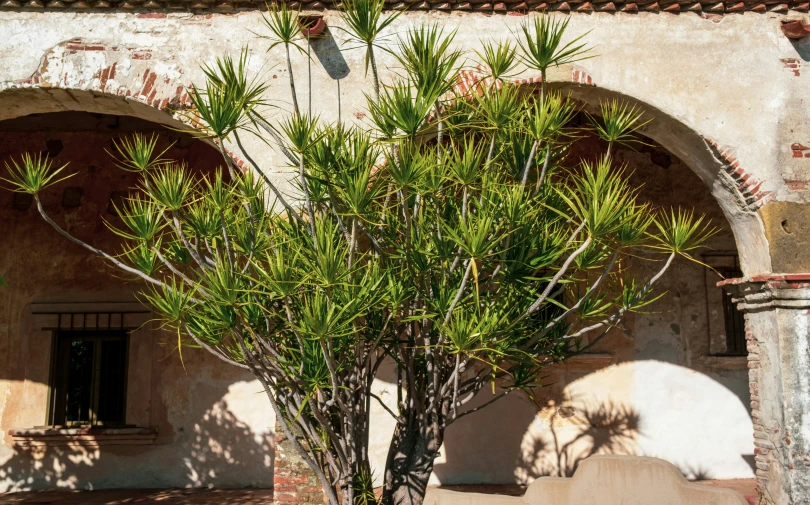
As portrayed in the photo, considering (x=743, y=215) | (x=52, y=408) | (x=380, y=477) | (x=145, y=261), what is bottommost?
(x=380, y=477)

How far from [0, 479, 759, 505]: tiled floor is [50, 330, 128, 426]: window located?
71cm

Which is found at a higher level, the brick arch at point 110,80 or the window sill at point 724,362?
the brick arch at point 110,80

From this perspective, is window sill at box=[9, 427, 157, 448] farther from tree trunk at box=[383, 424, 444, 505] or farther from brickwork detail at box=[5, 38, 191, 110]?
tree trunk at box=[383, 424, 444, 505]

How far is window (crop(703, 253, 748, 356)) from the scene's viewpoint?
8414 millimetres

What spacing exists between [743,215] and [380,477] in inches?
153

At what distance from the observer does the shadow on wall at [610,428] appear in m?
8.19

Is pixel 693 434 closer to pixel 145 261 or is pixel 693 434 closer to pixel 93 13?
pixel 145 261

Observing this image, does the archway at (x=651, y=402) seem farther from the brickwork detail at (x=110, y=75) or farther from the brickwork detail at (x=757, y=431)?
the brickwork detail at (x=110, y=75)

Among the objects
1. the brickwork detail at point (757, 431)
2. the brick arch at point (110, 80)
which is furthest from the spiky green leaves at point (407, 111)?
the brickwork detail at point (757, 431)

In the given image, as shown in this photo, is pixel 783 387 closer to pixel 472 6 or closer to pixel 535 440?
pixel 535 440

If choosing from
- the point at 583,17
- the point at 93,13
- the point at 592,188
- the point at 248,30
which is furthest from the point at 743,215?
the point at 93,13

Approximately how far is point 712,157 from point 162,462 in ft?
19.8

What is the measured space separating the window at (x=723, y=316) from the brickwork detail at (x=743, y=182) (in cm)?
235

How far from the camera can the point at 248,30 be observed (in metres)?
6.15
